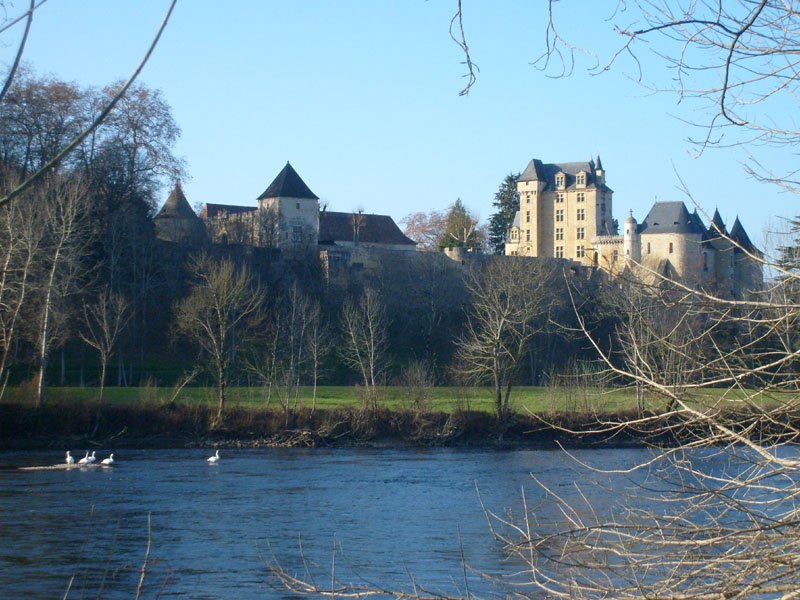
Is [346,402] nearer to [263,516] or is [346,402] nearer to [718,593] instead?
[263,516]

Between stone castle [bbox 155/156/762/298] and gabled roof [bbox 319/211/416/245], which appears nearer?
stone castle [bbox 155/156/762/298]

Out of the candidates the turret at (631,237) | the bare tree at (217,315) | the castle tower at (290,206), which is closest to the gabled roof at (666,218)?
the turret at (631,237)

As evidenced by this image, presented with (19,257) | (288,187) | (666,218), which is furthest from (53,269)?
(666,218)

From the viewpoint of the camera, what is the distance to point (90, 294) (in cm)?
4341

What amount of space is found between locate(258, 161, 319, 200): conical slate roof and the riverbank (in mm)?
38489

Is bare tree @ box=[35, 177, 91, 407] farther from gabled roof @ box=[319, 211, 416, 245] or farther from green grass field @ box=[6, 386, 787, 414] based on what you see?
gabled roof @ box=[319, 211, 416, 245]

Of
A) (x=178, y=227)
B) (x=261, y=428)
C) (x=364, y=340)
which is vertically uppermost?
(x=178, y=227)

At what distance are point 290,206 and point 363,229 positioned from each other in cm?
1263

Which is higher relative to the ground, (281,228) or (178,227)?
(281,228)

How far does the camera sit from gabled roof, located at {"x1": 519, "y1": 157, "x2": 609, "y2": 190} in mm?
85875

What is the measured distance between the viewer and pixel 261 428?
3441 cm

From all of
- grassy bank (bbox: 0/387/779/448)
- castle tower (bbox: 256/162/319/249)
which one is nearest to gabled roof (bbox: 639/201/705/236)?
castle tower (bbox: 256/162/319/249)

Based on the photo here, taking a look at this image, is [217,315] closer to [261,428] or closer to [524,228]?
[261,428]

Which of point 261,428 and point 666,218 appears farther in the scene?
point 666,218
